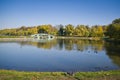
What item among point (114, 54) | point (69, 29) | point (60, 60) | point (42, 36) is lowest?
point (114, 54)

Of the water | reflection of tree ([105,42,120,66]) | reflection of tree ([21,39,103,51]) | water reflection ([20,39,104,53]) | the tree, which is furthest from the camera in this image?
the tree

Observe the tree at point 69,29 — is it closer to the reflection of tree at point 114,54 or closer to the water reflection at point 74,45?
the water reflection at point 74,45

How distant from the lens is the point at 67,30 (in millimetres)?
127500

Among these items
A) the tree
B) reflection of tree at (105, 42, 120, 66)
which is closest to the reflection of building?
the tree

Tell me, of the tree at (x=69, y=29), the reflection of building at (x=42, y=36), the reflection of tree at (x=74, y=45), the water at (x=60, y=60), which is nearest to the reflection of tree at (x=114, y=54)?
the water at (x=60, y=60)

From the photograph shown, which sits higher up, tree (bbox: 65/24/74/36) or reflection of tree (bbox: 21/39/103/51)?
tree (bbox: 65/24/74/36)

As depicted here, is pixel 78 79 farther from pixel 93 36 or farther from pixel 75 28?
pixel 75 28

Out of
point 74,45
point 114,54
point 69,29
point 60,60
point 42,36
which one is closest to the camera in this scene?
point 60,60

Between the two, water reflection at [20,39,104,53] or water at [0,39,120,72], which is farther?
water reflection at [20,39,104,53]

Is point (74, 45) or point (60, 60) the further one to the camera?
→ point (74, 45)

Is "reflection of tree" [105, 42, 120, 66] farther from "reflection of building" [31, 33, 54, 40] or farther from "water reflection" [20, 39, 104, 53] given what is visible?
"reflection of building" [31, 33, 54, 40]

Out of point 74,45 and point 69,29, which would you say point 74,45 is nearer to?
point 74,45

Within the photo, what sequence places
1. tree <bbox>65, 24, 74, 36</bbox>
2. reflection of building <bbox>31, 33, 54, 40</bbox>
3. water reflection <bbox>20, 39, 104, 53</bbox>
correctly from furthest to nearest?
reflection of building <bbox>31, 33, 54, 40</bbox>
tree <bbox>65, 24, 74, 36</bbox>
water reflection <bbox>20, 39, 104, 53</bbox>

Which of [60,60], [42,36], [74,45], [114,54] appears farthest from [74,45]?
[42,36]
